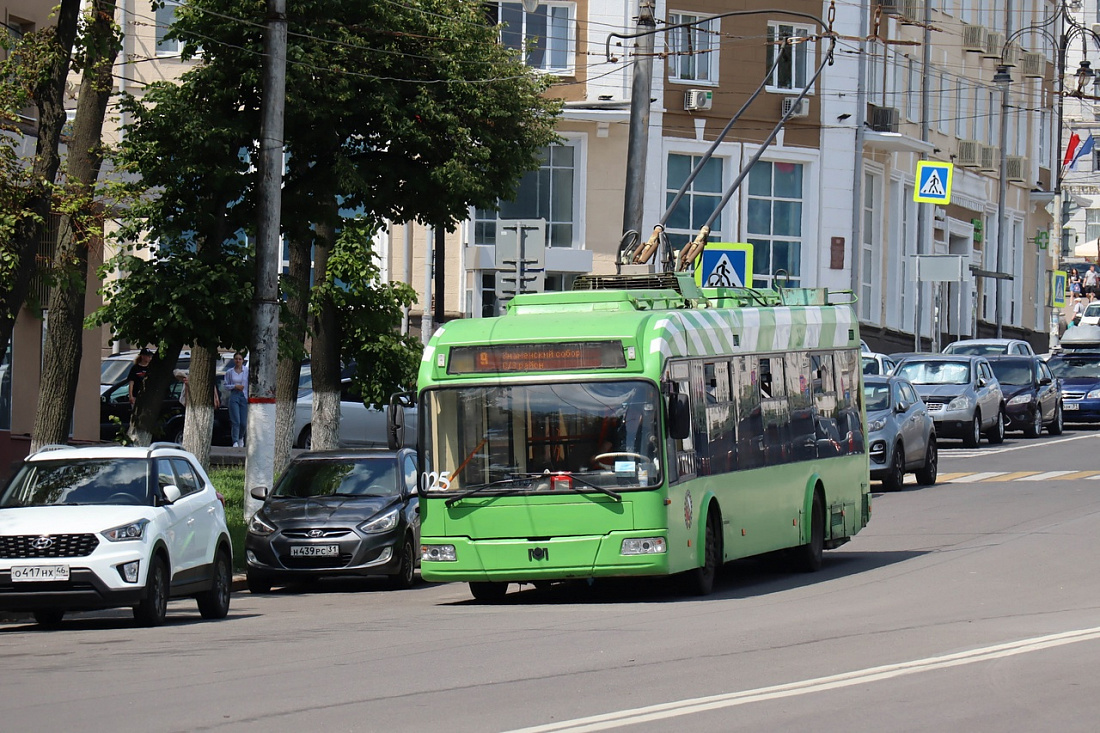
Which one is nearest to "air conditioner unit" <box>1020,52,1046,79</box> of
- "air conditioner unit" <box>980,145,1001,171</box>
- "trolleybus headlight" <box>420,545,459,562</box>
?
"air conditioner unit" <box>980,145,1001,171</box>

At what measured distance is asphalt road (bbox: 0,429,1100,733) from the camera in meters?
9.33

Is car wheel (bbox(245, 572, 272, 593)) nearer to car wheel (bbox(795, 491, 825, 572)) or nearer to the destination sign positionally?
the destination sign

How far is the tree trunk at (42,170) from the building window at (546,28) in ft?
83.0

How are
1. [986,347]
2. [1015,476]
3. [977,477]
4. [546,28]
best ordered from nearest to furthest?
1. [1015,476]
2. [977,477]
3. [986,347]
4. [546,28]

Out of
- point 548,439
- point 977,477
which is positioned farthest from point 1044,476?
point 548,439

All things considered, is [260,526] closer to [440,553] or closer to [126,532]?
[440,553]

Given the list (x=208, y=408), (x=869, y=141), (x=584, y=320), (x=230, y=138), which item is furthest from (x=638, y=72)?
(x=869, y=141)

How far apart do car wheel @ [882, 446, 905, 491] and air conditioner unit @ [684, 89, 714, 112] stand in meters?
19.7

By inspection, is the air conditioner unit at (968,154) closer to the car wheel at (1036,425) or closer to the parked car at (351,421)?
the car wheel at (1036,425)

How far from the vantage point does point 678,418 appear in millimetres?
15273

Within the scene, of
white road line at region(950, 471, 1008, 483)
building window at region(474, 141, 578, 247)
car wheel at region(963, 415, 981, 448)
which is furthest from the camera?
building window at region(474, 141, 578, 247)

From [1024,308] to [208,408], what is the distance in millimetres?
51537

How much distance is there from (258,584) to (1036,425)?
26188mm

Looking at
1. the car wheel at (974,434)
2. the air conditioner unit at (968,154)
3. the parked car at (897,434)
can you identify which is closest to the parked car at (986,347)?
the car wheel at (974,434)
